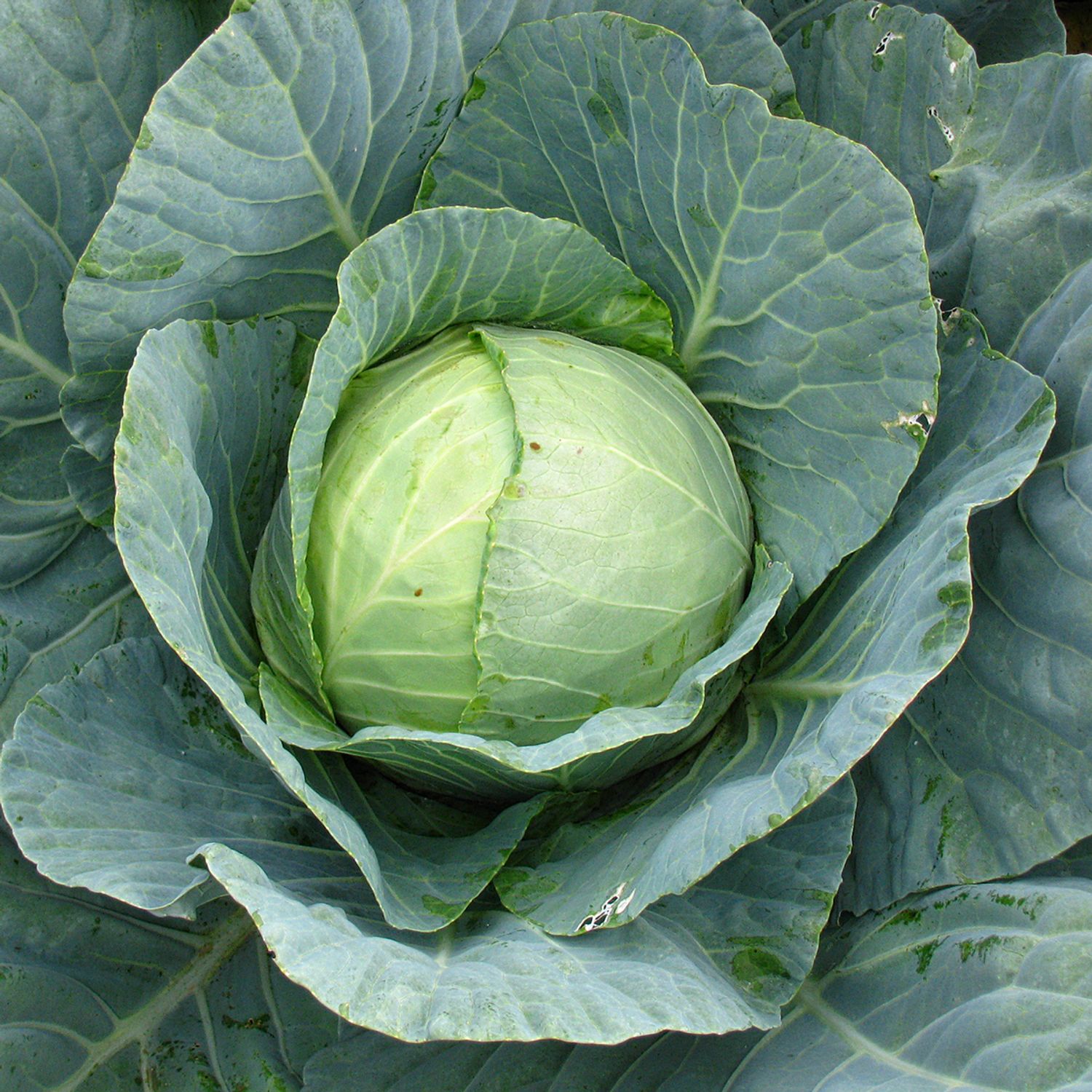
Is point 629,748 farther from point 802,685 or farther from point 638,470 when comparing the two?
point 638,470

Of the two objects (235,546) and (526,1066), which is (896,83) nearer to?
(235,546)

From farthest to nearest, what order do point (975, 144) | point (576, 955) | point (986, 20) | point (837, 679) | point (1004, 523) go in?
point (986, 20)
point (975, 144)
point (1004, 523)
point (837, 679)
point (576, 955)

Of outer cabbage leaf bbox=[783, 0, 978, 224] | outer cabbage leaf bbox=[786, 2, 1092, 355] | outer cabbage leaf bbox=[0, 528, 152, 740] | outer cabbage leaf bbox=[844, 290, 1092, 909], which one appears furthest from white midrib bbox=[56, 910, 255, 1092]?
outer cabbage leaf bbox=[783, 0, 978, 224]

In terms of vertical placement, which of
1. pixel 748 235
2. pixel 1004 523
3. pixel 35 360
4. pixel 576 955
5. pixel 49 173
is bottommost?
pixel 576 955

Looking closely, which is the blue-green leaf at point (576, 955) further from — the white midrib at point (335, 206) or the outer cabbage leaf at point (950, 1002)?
the white midrib at point (335, 206)

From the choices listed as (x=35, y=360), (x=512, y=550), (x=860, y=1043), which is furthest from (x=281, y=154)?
(x=860, y=1043)
